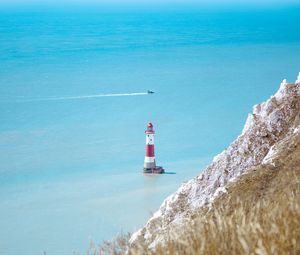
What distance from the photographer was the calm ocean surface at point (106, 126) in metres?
33.2

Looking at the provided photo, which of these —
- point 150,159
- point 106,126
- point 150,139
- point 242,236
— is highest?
point 106,126

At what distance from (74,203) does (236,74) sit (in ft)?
133

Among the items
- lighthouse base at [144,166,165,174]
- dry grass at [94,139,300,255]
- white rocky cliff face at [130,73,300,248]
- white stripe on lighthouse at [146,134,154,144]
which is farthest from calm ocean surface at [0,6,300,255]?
dry grass at [94,139,300,255]

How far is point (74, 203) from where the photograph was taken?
115ft

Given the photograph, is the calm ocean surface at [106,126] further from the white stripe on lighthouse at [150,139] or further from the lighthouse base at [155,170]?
the white stripe on lighthouse at [150,139]

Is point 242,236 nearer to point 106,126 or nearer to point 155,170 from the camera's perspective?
point 155,170

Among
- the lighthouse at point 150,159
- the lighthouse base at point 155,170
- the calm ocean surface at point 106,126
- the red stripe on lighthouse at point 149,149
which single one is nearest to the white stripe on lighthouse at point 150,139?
the lighthouse at point 150,159

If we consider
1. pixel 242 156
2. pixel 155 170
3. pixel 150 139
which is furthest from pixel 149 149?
pixel 242 156

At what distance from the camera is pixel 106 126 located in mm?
51250

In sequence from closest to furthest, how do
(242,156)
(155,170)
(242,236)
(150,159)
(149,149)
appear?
(242,236), (242,156), (149,149), (155,170), (150,159)

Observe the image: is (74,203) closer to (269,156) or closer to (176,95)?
(269,156)

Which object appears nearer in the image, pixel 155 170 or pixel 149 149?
pixel 149 149

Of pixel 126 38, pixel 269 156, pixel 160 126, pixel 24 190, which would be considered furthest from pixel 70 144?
pixel 126 38

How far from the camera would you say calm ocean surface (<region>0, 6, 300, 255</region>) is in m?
33.2
